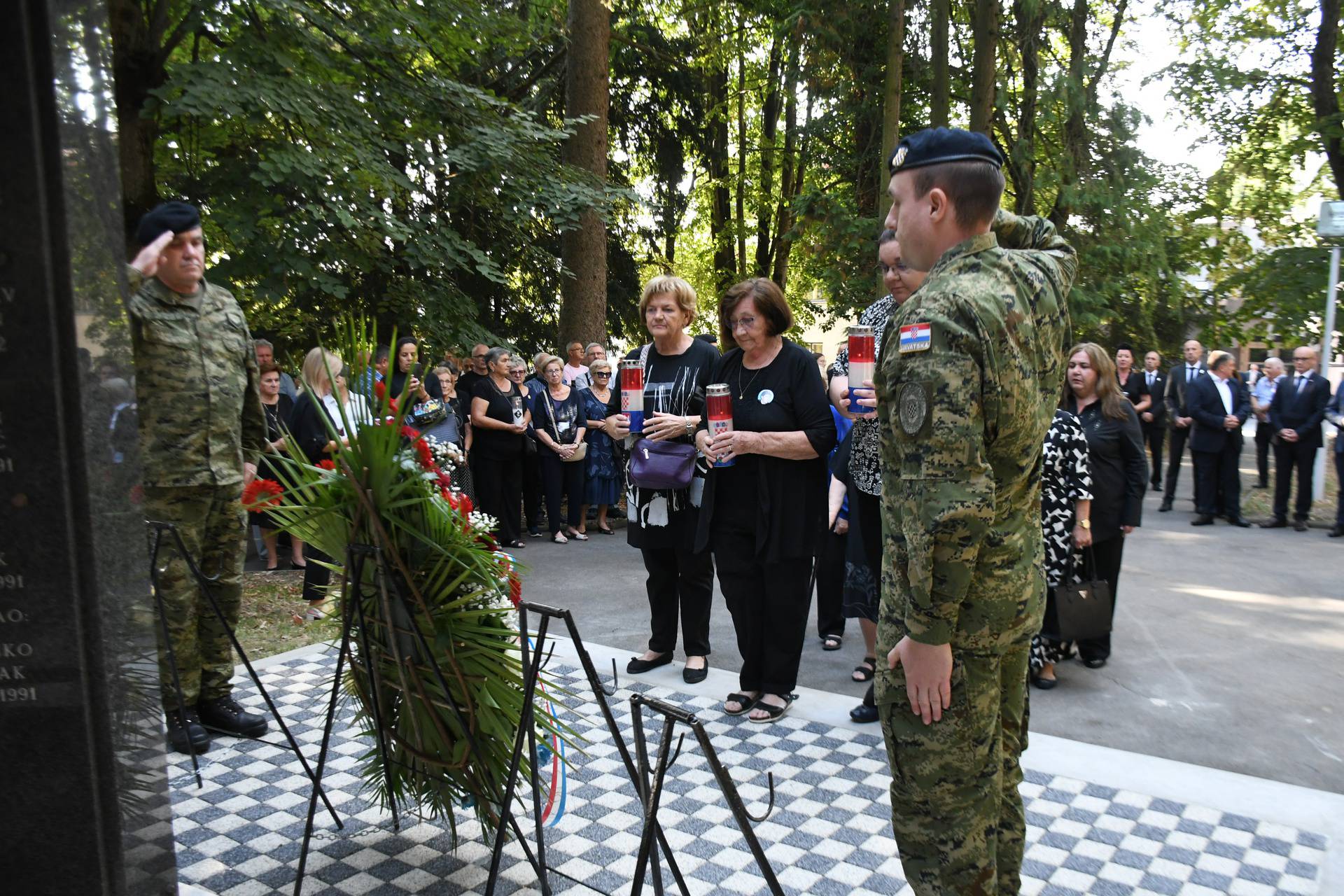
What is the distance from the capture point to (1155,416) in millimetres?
14492

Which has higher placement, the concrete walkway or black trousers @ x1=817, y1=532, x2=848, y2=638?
black trousers @ x1=817, y1=532, x2=848, y2=638

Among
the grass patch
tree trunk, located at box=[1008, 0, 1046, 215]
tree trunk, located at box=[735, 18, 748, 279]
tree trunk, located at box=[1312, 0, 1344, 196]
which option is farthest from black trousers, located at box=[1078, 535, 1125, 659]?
tree trunk, located at box=[735, 18, 748, 279]

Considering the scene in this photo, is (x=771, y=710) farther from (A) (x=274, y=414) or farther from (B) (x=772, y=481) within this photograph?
(A) (x=274, y=414)

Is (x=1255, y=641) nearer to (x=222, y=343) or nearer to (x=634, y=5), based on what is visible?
(x=222, y=343)

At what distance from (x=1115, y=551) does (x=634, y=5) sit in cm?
1420

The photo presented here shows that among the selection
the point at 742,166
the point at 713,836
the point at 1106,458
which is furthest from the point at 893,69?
the point at 713,836

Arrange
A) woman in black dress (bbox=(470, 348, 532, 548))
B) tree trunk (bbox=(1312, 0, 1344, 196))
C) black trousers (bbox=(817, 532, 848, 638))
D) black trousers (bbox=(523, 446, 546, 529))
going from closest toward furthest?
black trousers (bbox=(817, 532, 848, 638))
woman in black dress (bbox=(470, 348, 532, 548))
black trousers (bbox=(523, 446, 546, 529))
tree trunk (bbox=(1312, 0, 1344, 196))

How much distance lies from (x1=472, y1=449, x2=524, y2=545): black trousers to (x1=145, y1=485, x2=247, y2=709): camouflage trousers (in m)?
5.49

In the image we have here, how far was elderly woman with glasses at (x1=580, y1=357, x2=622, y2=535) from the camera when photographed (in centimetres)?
1087

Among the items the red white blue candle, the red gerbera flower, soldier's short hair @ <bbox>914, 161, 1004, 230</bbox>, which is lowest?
the red gerbera flower

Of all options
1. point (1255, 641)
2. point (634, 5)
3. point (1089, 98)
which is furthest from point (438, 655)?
point (634, 5)

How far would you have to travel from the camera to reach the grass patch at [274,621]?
6086 mm

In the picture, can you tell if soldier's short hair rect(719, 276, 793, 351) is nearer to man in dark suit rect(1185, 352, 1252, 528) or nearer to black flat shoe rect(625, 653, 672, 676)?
black flat shoe rect(625, 653, 672, 676)

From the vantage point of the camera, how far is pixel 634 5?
679 inches
